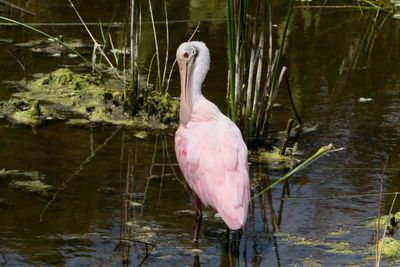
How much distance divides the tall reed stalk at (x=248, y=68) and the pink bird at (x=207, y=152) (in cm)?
33

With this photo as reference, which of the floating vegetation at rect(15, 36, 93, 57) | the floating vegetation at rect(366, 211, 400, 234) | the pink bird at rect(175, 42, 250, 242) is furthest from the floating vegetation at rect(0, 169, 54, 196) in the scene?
the floating vegetation at rect(15, 36, 93, 57)

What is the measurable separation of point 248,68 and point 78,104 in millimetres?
1900

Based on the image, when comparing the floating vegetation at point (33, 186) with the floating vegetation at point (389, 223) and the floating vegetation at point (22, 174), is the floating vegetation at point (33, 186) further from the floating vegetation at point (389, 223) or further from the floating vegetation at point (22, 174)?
the floating vegetation at point (389, 223)

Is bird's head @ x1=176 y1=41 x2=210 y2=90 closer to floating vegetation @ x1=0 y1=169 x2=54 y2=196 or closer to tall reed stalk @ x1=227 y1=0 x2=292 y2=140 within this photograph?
tall reed stalk @ x1=227 y1=0 x2=292 y2=140

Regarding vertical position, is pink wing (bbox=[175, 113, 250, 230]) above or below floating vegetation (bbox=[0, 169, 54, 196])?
above

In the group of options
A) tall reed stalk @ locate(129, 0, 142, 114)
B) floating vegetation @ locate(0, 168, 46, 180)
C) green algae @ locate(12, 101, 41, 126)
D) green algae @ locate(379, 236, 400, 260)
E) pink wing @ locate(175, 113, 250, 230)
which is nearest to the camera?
pink wing @ locate(175, 113, 250, 230)

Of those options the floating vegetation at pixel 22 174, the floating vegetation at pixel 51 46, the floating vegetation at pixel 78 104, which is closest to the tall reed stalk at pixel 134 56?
the floating vegetation at pixel 78 104

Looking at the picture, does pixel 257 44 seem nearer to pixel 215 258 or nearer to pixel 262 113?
pixel 262 113

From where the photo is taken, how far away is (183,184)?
6605 mm

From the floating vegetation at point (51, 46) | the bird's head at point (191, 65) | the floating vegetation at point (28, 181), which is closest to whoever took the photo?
the bird's head at point (191, 65)

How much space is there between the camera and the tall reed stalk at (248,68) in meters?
6.41

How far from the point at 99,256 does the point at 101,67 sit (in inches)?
152

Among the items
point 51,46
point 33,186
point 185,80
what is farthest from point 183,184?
point 51,46

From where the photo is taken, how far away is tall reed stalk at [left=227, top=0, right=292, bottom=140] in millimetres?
6414
